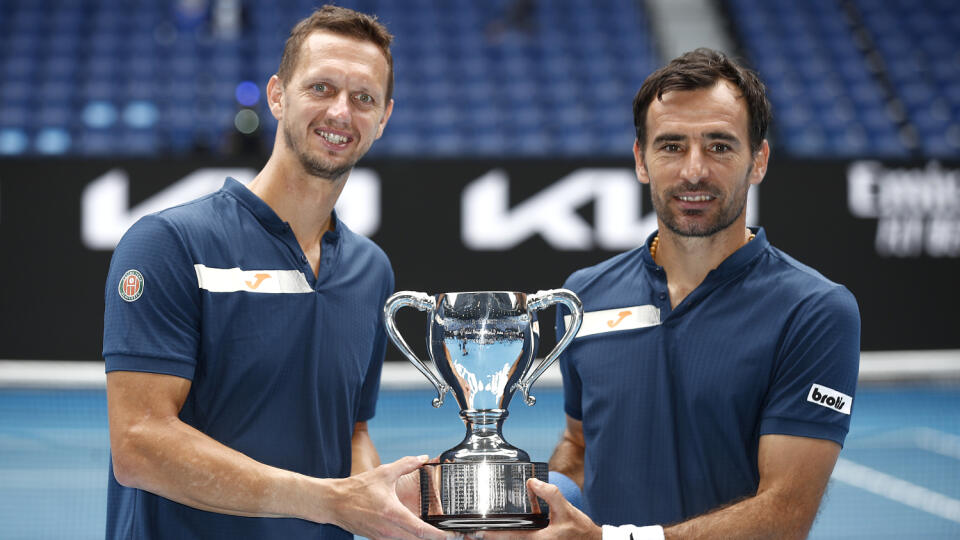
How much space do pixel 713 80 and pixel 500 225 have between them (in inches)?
272

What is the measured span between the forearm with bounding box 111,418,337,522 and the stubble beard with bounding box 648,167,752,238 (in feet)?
3.67

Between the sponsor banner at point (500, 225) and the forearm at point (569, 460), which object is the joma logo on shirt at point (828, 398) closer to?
the forearm at point (569, 460)

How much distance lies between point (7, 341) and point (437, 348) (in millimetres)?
7875

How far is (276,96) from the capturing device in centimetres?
284

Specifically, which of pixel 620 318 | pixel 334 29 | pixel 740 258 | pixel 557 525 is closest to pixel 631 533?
pixel 557 525

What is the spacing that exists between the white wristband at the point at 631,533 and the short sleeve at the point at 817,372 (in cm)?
41

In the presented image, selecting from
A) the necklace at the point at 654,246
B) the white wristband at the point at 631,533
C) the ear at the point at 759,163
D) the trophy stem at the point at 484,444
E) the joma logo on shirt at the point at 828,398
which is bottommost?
the white wristband at the point at 631,533

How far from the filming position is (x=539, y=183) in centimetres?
952

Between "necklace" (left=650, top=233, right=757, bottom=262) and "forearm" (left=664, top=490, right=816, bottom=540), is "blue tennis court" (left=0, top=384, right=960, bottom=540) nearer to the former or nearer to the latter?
"necklace" (left=650, top=233, right=757, bottom=262)

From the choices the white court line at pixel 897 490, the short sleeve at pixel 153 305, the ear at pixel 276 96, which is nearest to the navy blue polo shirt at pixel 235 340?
the short sleeve at pixel 153 305

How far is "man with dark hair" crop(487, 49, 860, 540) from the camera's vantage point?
253 cm

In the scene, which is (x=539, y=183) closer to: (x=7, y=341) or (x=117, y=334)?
(x=7, y=341)

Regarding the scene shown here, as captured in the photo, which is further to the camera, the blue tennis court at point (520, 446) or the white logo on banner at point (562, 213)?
the white logo on banner at point (562, 213)

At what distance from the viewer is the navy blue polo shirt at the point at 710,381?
2.55 metres
